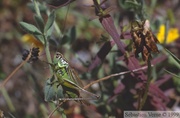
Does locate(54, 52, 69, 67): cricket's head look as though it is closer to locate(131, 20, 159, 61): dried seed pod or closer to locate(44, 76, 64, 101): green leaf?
locate(44, 76, 64, 101): green leaf

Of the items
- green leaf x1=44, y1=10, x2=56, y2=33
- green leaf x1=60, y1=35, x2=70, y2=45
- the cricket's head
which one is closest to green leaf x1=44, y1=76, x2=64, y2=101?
the cricket's head

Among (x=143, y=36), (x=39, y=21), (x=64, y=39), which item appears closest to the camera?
(x=143, y=36)

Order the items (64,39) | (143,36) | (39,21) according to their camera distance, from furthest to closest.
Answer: (64,39) → (39,21) → (143,36)

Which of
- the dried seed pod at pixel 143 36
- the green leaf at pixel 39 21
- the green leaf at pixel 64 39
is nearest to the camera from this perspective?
the dried seed pod at pixel 143 36

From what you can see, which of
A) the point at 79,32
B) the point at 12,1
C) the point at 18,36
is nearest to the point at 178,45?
the point at 79,32

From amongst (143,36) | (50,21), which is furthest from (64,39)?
(143,36)

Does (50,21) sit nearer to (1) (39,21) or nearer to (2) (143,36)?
(1) (39,21)

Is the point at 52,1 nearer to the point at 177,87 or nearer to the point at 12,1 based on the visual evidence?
the point at 177,87

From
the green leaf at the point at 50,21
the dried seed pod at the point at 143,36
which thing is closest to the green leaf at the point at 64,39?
the green leaf at the point at 50,21

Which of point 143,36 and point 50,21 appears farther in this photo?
point 50,21

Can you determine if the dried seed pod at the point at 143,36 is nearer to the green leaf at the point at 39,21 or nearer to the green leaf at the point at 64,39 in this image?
the green leaf at the point at 39,21

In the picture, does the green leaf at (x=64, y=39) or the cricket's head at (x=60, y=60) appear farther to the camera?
the green leaf at (x=64, y=39)
